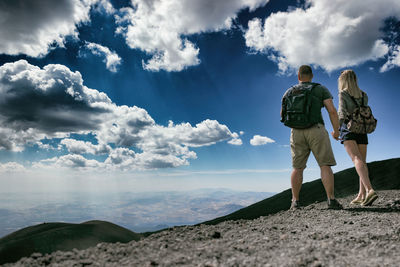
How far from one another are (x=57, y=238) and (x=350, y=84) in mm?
6994

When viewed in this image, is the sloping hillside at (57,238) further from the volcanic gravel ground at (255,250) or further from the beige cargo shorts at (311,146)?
the beige cargo shorts at (311,146)

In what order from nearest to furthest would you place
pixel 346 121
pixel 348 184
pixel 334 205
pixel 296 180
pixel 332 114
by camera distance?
pixel 334 205 < pixel 332 114 < pixel 296 180 < pixel 346 121 < pixel 348 184

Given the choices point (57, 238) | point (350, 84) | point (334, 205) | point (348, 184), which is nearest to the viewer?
point (57, 238)

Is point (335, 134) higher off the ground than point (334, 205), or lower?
higher

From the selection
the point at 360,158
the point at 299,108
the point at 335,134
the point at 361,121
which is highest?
the point at 299,108

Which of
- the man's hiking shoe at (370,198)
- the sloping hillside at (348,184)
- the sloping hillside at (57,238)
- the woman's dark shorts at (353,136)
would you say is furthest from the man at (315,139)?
the sloping hillside at (57,238)

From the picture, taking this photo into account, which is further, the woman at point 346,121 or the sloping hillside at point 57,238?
the woman at point 346,121

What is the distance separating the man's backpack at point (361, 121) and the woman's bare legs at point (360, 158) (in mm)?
346

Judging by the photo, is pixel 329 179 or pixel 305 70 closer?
pixel 329 179

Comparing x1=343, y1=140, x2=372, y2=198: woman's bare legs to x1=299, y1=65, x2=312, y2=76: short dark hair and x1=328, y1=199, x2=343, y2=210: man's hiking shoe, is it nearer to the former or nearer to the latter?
x1=328, y1=199, x2=343, y2=210: man's hiking shoe

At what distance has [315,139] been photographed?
568 centimetres

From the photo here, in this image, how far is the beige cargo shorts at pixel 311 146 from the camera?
5594mm

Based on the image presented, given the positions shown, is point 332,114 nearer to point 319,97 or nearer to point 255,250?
point 319,97

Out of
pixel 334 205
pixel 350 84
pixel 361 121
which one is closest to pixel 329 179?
pixel 334 205
